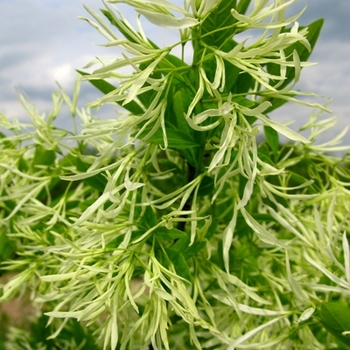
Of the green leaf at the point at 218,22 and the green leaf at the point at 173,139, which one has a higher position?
the green leaf at the point at 218,22

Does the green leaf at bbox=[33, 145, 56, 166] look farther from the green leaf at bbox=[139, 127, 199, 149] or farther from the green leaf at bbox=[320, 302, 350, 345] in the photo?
the green leaf at bbox=[320, 302, 350, 345]

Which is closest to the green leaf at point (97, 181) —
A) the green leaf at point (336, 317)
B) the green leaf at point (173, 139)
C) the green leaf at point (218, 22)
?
the green leaf at point (173, 139)

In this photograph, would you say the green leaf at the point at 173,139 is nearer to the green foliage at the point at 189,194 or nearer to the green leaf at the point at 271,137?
the green foliage at the point at 189,194

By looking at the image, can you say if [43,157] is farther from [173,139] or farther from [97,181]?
[173,139]

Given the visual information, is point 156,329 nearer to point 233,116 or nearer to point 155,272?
point 155,272

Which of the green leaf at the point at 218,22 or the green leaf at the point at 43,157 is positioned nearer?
the green leaf at the point at 218,22

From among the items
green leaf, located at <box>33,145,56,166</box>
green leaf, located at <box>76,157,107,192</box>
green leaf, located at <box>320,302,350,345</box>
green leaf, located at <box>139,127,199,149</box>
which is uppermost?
green leaf, located at <box>139,127,199,149</box>

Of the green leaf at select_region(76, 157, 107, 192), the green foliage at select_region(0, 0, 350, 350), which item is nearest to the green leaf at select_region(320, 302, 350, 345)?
the green foliage at select_region(0, 0, 350, 350)
